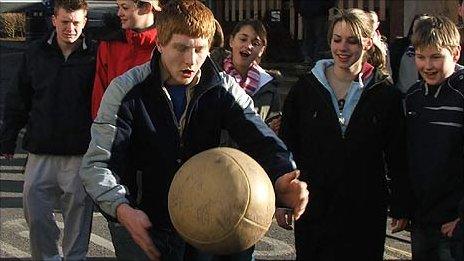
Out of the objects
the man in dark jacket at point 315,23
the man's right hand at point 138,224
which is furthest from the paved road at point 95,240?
the man in dark jacket at point 315,23

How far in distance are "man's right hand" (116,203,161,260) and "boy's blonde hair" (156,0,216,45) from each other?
30.2 inches

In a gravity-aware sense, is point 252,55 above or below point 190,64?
below

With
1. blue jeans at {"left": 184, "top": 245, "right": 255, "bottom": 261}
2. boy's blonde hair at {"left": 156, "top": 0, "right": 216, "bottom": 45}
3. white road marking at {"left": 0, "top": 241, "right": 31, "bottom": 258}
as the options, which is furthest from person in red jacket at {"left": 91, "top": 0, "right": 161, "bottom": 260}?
white road marking at {"left": 0, "top": 241, "right": 31, "bottom": 258}

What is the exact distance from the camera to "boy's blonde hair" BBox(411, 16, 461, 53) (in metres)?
5.35

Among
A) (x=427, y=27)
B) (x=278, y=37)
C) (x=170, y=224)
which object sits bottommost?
(x=278, y=37)

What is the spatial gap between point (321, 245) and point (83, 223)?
1.86 meters

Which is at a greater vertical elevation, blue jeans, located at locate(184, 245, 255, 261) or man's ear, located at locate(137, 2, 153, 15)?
man's ear, located at locate(137, 2, 153, 15)

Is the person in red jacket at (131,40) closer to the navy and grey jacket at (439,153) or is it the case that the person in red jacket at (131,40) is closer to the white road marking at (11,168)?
the navy and grey jacket at (439,153)

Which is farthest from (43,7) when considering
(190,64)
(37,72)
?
Result: (190,64)

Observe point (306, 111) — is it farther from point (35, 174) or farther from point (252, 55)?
point (35, 174)

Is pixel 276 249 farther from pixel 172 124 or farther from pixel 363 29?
pixel 172 124

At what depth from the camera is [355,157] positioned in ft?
17.4

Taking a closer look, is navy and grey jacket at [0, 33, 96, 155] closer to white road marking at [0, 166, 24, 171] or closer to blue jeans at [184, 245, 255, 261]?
blue jeans at [184, 245, 255, 261]

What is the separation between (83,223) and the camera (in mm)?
6504
